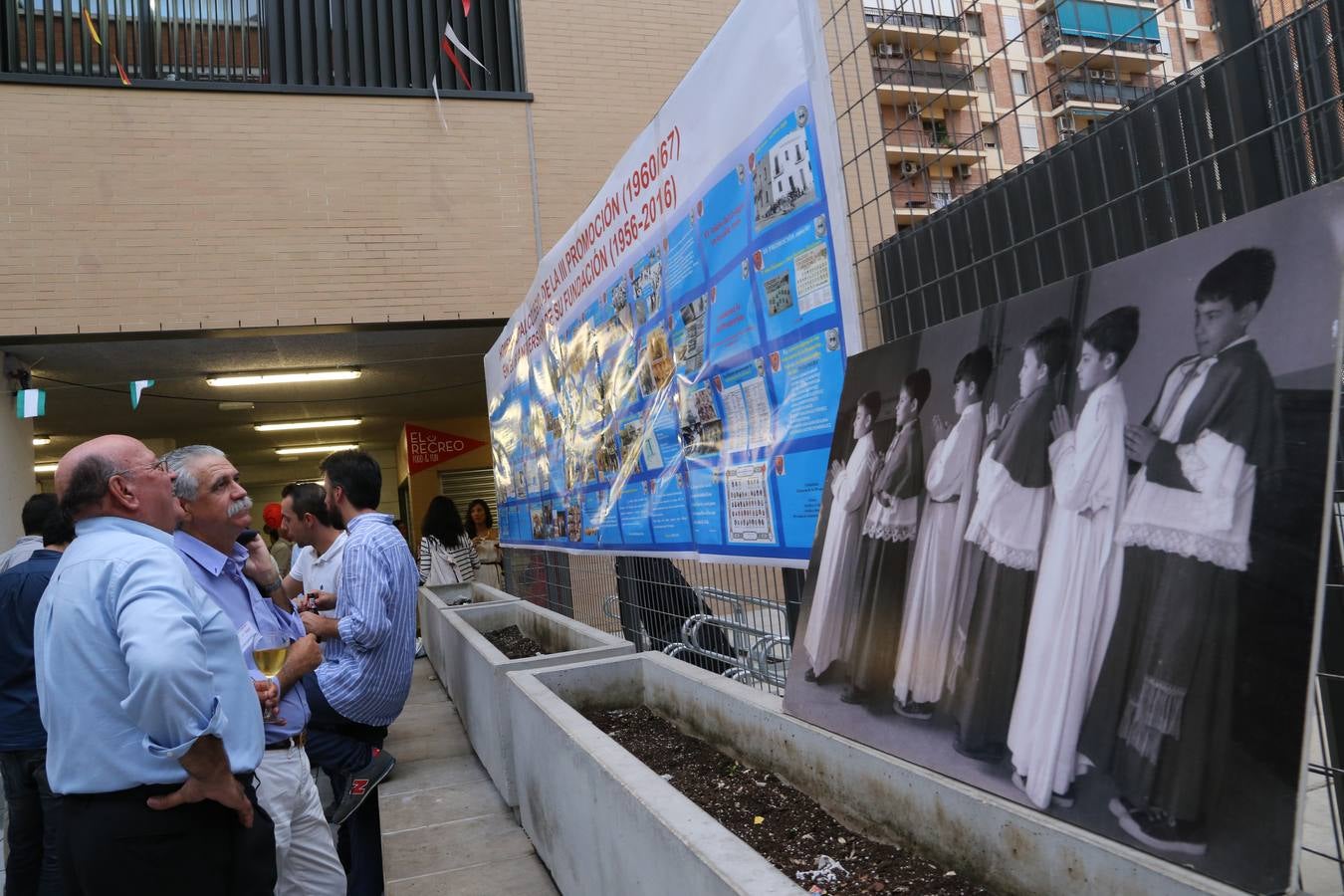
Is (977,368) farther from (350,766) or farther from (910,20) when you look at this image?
(350,766)

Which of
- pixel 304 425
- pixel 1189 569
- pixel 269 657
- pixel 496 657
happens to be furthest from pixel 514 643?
pixel 304 425

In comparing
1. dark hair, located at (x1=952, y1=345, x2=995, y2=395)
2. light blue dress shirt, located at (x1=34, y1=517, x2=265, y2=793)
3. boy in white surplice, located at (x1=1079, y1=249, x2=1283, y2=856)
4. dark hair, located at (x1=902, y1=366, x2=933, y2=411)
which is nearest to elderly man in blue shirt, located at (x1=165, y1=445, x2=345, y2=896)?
light blue dress shirt, located at (x1=34, y1=517, x2=265, y2=793)

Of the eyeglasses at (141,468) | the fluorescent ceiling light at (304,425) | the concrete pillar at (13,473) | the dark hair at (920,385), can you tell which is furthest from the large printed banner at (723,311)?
the fluorescent ceiling light at (304,425)

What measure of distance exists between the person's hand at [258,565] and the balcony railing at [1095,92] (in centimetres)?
322

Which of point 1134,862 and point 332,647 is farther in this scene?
point 332,647

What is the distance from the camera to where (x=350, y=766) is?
3803mm

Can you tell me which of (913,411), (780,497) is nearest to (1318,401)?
(913,411)

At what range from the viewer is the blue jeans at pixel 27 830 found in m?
3.32

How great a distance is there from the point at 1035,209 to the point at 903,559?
786 millimetres

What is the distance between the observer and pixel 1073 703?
4.64ft

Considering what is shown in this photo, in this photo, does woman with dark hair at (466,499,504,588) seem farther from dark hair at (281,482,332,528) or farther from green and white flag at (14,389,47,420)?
dark hair at (281,482,332,528)

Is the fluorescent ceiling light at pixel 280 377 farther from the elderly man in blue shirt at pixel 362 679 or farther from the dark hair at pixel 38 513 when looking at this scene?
the elderly man in blue shirt at pixel 362 679

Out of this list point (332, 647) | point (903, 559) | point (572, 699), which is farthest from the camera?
point (332, 647)

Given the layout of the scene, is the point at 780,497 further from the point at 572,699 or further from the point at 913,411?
the point at 572,699
